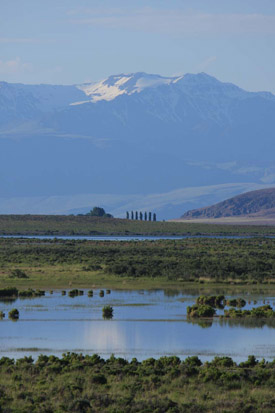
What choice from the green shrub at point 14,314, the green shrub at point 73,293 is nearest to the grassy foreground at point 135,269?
the green shrub at point 73,293

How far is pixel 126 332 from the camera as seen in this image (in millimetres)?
38500

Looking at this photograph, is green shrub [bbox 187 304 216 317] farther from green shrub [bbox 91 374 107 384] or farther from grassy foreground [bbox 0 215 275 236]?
grassy foreground [bbox 0 215 275 236]

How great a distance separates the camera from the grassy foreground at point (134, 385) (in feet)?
81.8

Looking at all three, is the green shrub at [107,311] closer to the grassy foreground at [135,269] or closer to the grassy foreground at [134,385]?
the grassy foreground at [134,385]

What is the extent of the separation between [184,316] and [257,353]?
1058 centimetres

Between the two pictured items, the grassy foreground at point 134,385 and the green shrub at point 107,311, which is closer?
the grassy foreground at point 134,385

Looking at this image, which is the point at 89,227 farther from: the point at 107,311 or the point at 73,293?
the point at 107,311

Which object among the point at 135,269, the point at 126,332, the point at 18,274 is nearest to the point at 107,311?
the point at 126,332

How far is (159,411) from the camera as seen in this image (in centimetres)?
2447

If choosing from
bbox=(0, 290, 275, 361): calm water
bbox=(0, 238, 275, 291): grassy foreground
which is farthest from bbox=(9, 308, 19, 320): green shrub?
bbox=(0, 238, 275, 291): grassy foreground

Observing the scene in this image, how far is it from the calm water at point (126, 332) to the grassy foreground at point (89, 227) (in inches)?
4687

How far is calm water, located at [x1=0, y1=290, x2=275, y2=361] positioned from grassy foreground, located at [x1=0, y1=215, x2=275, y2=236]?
391 feet

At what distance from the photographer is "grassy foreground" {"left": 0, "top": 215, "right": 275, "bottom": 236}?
17488cm

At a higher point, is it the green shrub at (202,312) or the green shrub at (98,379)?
the green shrub at (202,312)
